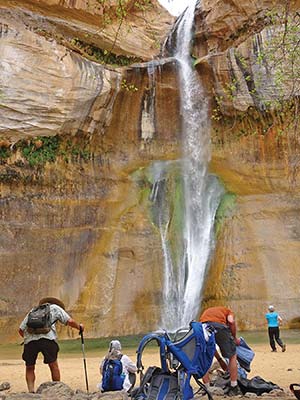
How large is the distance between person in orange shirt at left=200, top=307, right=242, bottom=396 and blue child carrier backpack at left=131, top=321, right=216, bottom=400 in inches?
44.7

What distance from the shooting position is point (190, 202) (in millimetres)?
19453

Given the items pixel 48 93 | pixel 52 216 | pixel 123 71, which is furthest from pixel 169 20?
pixel 52 216

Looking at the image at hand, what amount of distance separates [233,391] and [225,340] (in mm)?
533

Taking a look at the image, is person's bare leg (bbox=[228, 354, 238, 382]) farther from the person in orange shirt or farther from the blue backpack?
the blue backpack

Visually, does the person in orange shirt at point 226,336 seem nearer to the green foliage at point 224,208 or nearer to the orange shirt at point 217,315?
the orange shirt at point 217,315

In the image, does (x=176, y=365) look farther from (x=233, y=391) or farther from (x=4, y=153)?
(x=4, y=153)

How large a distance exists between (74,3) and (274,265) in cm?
1112

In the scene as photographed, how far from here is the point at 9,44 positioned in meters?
15.9

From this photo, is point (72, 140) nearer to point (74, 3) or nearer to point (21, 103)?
point (21, 103)

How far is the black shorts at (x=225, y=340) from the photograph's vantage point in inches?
228

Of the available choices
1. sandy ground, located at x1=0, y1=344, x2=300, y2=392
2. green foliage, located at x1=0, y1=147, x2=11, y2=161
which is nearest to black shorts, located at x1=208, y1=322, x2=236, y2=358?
sandy ground, located at x1=0, y1=344, x2=300, y2=392

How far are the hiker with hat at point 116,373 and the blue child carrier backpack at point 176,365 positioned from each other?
1048 mm

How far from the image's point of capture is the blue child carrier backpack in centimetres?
448

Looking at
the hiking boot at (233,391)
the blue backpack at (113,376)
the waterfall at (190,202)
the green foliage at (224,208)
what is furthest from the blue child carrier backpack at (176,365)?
the green foliage at (224,208)
